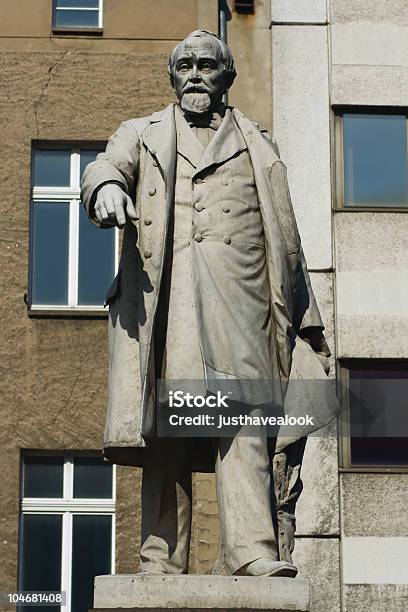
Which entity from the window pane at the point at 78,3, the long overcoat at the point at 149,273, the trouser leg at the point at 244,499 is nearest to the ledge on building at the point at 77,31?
the window pane at the point at 78,3

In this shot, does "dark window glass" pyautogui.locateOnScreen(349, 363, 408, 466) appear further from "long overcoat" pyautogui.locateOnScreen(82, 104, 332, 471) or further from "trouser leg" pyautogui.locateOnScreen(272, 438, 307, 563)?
"trouser leg" pyautogui.locateOnScreen(272, 438, 307, 563)

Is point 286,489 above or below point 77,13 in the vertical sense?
below

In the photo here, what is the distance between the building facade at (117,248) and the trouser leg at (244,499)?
7569 mm

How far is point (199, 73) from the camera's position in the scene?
9.59 meters

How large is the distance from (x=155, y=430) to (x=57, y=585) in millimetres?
7998

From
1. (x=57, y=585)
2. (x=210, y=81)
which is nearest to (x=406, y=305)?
(x=57, y=585)

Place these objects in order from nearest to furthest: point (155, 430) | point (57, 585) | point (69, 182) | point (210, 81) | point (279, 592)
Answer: point (279, 592), point (155, 430), point (210, 81), point (57, 585), point (69, 182)

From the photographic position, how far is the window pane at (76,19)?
18.6 meters

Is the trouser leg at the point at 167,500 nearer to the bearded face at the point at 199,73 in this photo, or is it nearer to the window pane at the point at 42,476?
the bearded face at the point at 199,73

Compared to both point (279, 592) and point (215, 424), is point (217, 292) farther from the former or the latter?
point (279, 592)

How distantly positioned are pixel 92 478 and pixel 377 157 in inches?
168

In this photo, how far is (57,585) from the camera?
16.7 meters

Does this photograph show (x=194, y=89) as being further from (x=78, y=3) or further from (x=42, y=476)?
(x=78, y=3)

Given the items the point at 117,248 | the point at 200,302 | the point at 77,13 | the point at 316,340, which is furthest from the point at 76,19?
the point at 200,302
